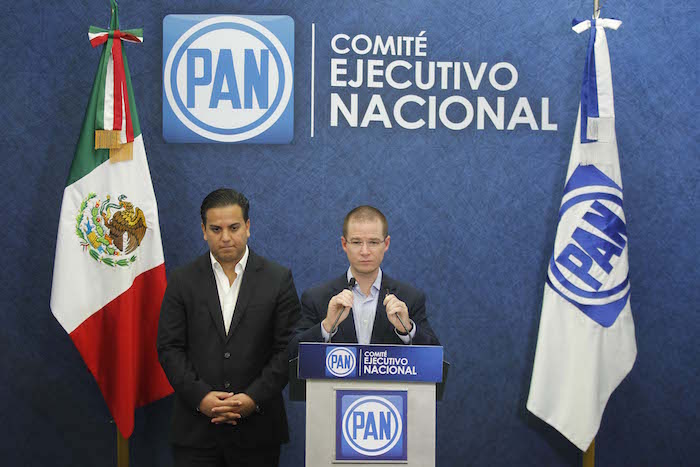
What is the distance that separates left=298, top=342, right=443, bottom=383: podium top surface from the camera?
2.04 metres

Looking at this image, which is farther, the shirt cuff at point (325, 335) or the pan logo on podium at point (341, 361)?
the shirt cuff at point (325, 335)

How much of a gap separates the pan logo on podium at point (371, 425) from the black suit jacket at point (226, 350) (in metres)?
0.66

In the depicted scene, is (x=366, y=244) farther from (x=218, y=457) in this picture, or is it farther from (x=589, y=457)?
(x=589, y=457)

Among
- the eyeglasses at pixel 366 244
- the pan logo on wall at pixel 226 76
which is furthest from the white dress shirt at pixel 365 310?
the pan logo on wall at pixel 226 76

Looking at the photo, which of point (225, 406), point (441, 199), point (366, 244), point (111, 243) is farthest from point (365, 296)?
point (111, 243)

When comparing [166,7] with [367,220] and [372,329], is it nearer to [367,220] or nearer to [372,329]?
[367,220]

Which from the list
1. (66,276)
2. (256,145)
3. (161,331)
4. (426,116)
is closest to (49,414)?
(66,276)

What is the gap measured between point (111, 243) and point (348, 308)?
1.54 meters

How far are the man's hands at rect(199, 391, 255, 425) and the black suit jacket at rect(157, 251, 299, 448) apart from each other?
0.04 meters

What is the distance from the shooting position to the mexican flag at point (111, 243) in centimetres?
324

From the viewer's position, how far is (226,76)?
139 inches

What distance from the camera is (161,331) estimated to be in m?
2.65

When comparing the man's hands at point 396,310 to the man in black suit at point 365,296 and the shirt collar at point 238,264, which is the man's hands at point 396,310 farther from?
the shirt collar at point 238,264

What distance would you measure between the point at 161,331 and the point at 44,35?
196 cm
